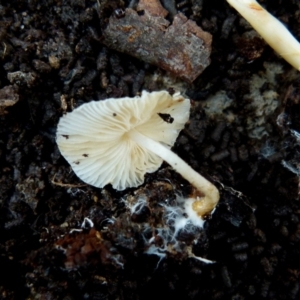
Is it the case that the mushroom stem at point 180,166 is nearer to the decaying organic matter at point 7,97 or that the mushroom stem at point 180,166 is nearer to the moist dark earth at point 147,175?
the moist dark earth at point 147,175

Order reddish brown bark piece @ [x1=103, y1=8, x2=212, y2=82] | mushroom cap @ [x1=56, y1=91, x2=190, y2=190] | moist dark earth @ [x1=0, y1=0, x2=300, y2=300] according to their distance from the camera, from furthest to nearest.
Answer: reddish brown bark piece @ [x1=103, y1=8, x2=212, y2=82], moist dark earth @ [x1=0, y1=0, x2=300, y2=300], mushroom cap @ [x1=56, y1=91, x2=190, y2=190]

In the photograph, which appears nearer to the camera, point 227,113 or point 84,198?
point 84,198

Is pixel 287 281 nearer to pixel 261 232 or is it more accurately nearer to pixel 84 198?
pixel 261 232

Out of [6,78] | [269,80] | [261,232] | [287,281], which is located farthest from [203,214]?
[6,78]

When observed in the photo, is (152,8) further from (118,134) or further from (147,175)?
(147,175)

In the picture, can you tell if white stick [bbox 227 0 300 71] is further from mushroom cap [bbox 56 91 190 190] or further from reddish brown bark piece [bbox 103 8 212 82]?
mushroom cap [bbox 56 91 190 190]

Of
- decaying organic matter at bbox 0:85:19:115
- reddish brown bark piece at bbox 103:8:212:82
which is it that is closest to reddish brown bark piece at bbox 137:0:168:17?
reddish brown bark piece at bbox 103:8:212:82

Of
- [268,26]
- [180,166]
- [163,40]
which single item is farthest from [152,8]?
[180,166]
